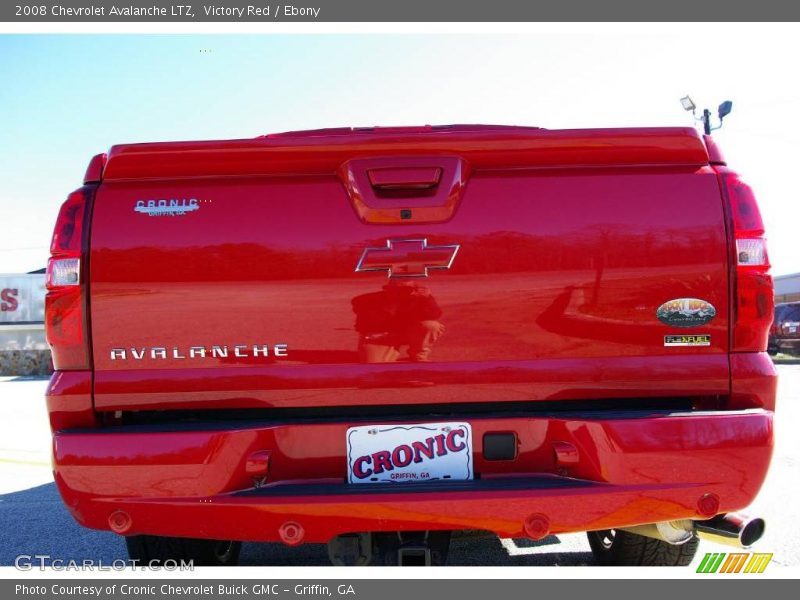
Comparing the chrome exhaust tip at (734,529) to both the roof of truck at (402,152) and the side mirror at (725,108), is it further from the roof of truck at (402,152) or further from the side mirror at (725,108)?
the side mirror at (725,108)

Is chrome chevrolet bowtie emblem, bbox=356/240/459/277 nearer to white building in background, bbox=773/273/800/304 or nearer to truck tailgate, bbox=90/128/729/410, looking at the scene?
truck tailgate, bbox=90/128/729/410

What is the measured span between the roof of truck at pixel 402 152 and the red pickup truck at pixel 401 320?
0.12 feet

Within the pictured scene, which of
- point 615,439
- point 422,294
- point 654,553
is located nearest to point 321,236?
point 422,294

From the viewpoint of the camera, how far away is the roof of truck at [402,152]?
8.06 ft

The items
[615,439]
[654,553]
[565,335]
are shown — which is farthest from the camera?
[654,553]

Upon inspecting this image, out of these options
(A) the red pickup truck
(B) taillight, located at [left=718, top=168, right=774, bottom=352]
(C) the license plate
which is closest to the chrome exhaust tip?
(A) the red pickup truck

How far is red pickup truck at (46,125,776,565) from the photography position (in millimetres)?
2340

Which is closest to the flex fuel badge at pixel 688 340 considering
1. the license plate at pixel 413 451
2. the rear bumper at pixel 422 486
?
the rear bumper at pixel 422 486

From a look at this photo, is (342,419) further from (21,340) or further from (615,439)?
(21,340)

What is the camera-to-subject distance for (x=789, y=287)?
3422 cm

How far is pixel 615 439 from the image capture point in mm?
2232

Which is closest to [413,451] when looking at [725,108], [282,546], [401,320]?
[401,320]

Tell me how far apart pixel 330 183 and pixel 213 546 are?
5.84 ft

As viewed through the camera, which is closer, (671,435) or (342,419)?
(671,435)
